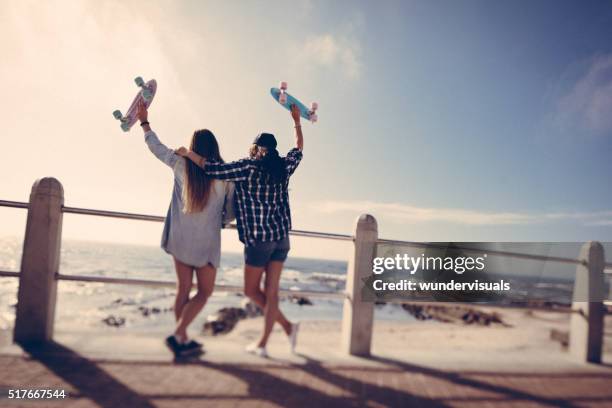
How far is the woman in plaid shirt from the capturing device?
305cm

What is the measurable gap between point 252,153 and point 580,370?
3.59m

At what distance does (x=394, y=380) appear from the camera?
9.55 feet

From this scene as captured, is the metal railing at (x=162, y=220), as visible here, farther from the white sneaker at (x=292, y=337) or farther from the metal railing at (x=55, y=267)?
the white sneaker at (x=292, y=337)

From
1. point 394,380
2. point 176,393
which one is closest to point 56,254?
point 176,393

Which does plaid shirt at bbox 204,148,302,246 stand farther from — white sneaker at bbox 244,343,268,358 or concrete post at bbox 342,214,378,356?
white sneaker at bbox 244,343,268,358

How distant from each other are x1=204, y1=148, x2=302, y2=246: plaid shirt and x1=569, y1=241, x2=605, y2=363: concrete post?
3325 millimetres

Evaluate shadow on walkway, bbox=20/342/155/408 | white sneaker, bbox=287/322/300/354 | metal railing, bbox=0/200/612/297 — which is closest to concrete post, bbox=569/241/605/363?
metal railing, bbox=0/200/612/297

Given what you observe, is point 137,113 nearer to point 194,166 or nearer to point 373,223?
point 194,166

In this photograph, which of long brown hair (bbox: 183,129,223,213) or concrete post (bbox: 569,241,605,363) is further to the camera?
concrete post (bbox: 569,241,605,363)

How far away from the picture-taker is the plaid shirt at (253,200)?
304cm

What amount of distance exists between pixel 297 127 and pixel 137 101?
4.57ft

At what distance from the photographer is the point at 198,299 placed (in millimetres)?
3182

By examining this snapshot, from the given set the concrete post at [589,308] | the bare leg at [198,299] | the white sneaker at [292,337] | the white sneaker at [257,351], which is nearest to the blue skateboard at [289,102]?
the bare leg at [198,299]

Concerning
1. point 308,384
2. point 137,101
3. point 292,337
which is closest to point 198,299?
point 292,337
